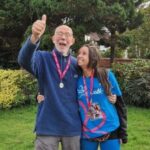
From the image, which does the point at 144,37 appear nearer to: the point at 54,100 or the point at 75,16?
the point at 75,16

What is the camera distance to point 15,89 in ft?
38.2

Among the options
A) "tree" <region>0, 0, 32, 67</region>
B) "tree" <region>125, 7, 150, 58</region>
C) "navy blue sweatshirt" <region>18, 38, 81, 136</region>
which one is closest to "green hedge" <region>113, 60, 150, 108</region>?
"tree" <region>0, 0, 32, 67</region>

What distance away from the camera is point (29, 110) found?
11.4m

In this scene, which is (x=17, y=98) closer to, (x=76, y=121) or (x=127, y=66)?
(x=127, y=66)

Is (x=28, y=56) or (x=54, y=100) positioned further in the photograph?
(x=54, y=100)

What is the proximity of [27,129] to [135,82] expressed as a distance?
4.32 metres

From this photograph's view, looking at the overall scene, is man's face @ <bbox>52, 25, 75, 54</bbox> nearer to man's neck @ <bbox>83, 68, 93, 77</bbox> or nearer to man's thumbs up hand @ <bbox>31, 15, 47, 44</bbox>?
man's neck @ <bbox>83, 68, 93, 77</bbox>

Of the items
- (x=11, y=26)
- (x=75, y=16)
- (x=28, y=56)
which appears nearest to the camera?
(x=28, y=56)

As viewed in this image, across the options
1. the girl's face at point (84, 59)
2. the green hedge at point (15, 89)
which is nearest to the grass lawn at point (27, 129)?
the green hedge at point (15, 89)

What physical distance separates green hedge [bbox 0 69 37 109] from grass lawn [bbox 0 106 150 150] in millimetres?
231

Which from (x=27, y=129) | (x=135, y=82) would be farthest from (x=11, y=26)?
(x=27, y=129)

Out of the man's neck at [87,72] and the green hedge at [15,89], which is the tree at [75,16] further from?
the man's neck at [87,72]

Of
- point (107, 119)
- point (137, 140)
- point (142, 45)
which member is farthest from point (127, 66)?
point (142, 45)

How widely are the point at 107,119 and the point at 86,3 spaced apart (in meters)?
9.51
